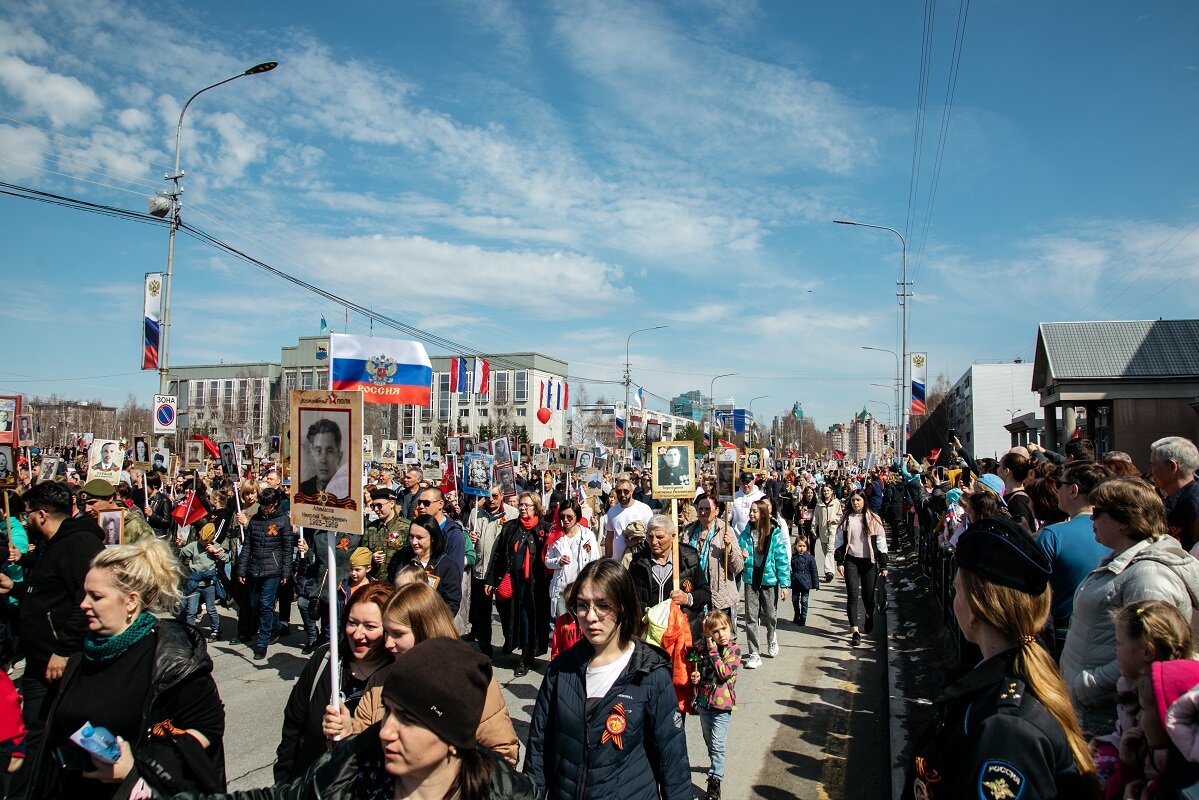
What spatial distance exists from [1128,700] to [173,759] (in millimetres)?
3537

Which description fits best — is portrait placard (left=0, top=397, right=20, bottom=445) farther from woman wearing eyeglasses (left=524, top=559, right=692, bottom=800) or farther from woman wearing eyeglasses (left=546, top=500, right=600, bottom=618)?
woman wearing eyeglasses (left=524, top=559, right=692, bottom=800)

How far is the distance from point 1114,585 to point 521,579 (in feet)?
21.2

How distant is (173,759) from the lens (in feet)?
9.82

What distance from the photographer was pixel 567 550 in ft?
27.7

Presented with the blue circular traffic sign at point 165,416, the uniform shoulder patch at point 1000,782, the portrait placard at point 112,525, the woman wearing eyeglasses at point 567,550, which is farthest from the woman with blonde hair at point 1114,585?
the blue circular traffic sign at point 165,416

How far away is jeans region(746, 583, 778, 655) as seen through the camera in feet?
29.4

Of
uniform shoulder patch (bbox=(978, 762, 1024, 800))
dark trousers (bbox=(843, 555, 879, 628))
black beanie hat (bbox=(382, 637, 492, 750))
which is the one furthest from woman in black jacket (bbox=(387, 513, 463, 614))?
dark trousers (bbox=(843, 555, 879, 628))

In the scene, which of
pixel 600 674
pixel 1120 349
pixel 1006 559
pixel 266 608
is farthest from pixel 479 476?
pixel 1120 349

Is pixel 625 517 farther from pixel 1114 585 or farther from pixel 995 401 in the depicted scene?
pixel 995 401

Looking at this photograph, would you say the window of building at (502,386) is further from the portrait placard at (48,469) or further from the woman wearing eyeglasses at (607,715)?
the woman wearing eyeglasses at (607,715)

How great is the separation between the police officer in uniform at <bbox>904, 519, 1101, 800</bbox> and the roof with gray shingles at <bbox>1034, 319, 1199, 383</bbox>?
22803 mm

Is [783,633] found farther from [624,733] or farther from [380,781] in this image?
[380,781]

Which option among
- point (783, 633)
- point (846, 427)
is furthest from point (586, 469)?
point (846, 427)

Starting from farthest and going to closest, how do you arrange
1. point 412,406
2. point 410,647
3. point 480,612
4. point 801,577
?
point 412,406 → point 801,577 → point 480,612 → point 410,647
